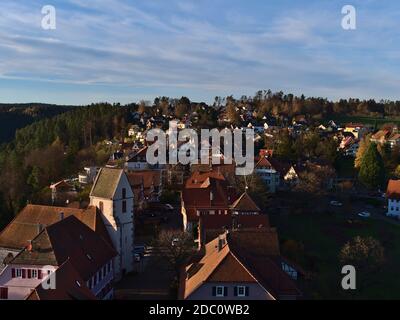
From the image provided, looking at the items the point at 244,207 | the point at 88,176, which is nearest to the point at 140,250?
the point at 244,207

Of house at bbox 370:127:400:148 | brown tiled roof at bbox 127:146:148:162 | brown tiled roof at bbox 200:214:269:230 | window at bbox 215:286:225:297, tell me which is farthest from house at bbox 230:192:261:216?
house at bbox 370:127:400:148

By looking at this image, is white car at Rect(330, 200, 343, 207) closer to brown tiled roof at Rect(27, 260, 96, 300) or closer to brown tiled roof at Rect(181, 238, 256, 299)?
brown tiled roof at Rect(181, 238, 256, 299)

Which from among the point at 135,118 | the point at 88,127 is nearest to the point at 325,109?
the point at 135,118

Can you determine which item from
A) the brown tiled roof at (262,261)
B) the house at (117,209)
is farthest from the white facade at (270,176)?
the brown tiled roof at (262,261)

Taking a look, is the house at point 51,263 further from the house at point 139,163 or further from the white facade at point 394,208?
the house at point 139,163

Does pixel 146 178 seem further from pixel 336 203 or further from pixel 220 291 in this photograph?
pixel 220 291
